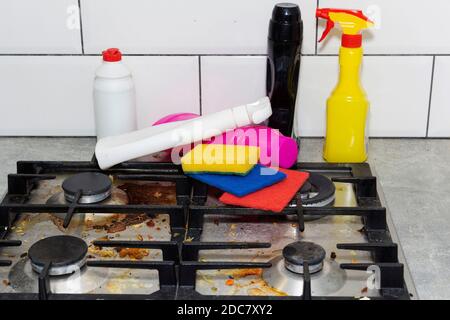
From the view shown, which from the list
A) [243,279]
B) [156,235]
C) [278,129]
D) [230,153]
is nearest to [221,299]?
[243,279]

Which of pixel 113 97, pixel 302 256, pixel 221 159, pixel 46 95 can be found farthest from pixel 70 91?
pixel 302 256

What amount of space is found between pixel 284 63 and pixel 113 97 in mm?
308

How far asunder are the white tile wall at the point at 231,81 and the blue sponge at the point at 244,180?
0.24 m

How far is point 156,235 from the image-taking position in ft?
3.41

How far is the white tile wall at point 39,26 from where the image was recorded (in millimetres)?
1291

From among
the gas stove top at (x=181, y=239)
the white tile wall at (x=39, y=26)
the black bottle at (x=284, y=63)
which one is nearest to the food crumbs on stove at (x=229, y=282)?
the gas stove top at (x=181, y=239)

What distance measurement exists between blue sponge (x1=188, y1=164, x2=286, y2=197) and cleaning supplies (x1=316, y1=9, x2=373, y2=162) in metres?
0.18

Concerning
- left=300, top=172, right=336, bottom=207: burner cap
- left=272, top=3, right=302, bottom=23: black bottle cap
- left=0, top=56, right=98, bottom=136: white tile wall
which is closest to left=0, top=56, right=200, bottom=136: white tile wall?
left=0, top=56, right=98, bottom=136: white tile wall

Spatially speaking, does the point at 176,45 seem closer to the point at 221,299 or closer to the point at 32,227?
the point at 32,227

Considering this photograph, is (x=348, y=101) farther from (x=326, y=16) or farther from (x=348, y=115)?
(x=326, y=16)

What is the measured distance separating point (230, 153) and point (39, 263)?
0.35 m

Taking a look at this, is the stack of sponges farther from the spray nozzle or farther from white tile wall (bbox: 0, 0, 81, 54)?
white tile wall (bbox: 0, 0, 81, 54)

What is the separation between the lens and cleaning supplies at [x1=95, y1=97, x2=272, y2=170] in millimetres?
1146

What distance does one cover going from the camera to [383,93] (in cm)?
133
